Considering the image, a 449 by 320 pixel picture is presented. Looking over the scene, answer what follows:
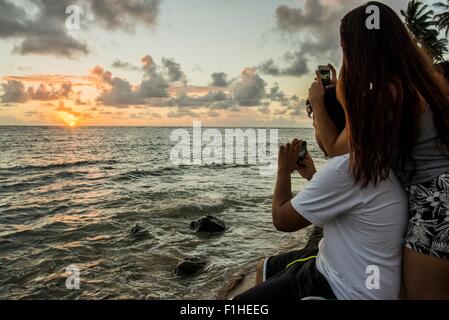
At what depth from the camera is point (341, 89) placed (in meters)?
2.21

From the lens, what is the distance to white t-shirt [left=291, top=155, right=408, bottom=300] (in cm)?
214

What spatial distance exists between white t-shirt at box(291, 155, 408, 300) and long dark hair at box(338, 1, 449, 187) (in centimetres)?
10

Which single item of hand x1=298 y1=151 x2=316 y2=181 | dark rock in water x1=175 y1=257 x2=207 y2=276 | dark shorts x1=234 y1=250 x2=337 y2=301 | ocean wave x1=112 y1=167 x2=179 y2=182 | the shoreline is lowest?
ocean wave x1=112 y1=167 x2=179 y2=182

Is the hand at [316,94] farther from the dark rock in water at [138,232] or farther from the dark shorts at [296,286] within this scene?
the dark rock in water at [138,232]

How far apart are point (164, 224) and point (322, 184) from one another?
11414mm

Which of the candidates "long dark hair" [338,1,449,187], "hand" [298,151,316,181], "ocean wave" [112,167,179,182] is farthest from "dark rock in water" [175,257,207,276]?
"ocean wave" [112,167,179,182]

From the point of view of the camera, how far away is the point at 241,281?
7367 mm

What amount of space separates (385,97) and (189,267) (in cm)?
707

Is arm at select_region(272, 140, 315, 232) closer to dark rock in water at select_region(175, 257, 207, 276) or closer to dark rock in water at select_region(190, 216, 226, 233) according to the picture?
dark rock in water at select_region(175, 257, 207, 276)

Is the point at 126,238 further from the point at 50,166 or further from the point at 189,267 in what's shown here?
the point at 50,166

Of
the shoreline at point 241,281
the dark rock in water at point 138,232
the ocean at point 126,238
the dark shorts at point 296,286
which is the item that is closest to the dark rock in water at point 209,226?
the ocean at point 126,238

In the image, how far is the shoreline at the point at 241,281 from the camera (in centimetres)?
676

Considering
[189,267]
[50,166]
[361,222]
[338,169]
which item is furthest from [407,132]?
[50,166]
